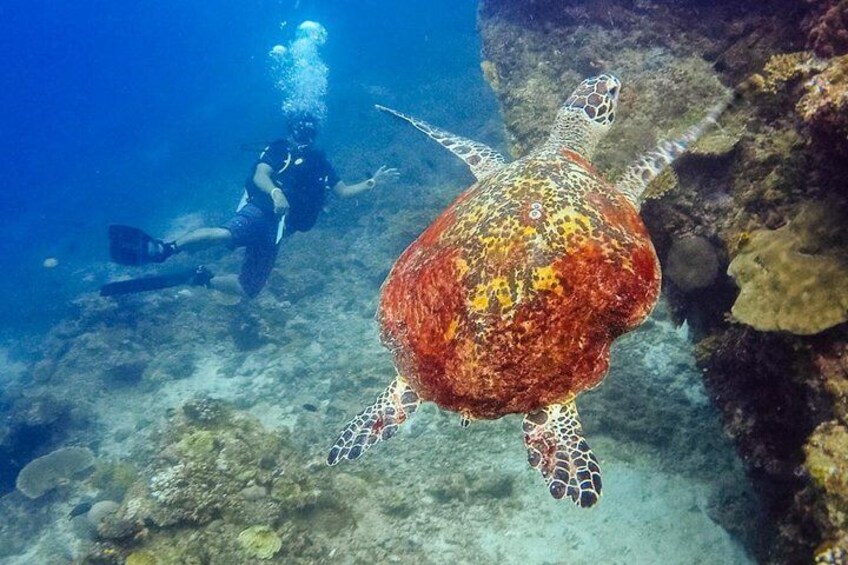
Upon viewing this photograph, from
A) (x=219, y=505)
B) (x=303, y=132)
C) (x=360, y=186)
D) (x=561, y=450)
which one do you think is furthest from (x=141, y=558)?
(x=303, y=132)

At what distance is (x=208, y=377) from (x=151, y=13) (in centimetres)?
10687

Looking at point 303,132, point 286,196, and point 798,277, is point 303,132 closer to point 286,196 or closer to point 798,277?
point 286,196

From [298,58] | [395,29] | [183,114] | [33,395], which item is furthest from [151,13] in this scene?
[33,395]

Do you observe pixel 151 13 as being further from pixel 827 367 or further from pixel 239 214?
pixel 827 367

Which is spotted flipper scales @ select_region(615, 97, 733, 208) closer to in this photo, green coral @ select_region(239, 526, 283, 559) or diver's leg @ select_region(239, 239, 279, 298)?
green coral @ select_region(239, 526, 283, 559)

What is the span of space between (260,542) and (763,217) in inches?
220

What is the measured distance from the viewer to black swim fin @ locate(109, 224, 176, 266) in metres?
11.2

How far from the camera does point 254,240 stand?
34.1ft

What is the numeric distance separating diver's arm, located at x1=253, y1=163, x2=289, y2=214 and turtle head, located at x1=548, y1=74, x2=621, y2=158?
5.90m

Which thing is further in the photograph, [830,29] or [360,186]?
[360,186]

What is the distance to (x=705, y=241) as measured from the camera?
4.05 metres

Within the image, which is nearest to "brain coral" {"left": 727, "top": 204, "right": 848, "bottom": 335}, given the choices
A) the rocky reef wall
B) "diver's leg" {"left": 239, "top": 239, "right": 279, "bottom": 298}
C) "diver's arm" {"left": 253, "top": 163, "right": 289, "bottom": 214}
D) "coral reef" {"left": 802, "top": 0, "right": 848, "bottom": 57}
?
the rocky reef wall

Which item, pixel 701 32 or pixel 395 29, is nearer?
pixel 701 32

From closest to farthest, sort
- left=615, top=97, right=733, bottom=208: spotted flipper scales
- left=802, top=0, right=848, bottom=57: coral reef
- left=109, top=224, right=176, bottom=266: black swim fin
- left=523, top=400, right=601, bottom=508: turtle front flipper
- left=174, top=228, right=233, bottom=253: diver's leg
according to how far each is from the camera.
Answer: left=523, top=400, right=601, bottom=508: turtle front flipper < left=802, top=0, right=848, bottom=57: coral reef < left=615, top=97, right=733, bottom=208: spotted flipper scales < left=174, top=228, right=233, bottom=253: diver's leg < left=109, top=224, right=176, bottom=266: black swim fin
